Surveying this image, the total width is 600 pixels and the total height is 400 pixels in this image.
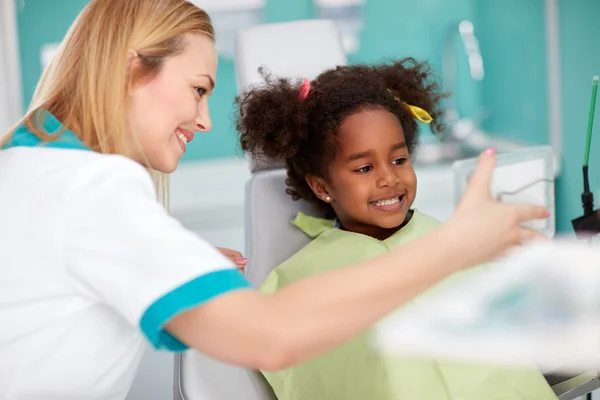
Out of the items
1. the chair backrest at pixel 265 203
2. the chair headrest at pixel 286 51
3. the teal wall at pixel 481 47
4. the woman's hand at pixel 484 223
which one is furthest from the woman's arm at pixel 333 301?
the teal wall at pixel 481 47

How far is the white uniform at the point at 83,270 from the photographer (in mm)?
836

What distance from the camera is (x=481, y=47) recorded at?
4.06 meters

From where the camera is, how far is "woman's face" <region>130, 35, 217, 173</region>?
1045 mm

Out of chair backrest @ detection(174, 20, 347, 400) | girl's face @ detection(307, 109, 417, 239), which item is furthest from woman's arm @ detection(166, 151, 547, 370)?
girl's face @ detection(307, 109, 417, 239)

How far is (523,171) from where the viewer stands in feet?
5.15

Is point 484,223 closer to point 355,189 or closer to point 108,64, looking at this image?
point 108,64

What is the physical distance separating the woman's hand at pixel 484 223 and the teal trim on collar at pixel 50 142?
444 mm

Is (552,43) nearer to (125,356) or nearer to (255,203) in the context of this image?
(255,203)

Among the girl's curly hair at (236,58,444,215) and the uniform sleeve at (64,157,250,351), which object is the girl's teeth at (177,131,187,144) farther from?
the girl's curly hair at (236,58,444,215)

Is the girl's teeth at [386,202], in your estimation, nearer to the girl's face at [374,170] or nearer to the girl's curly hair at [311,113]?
the girl's face at [374,170]

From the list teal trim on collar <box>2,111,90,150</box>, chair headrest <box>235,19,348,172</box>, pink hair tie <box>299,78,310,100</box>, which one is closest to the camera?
teal trim on collar <box>2,111,90,150</box>

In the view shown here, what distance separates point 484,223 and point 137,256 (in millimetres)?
364

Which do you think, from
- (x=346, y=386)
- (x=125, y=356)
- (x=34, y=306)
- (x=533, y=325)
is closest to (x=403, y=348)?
(x=346, y=386)

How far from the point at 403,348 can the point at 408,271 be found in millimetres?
573
